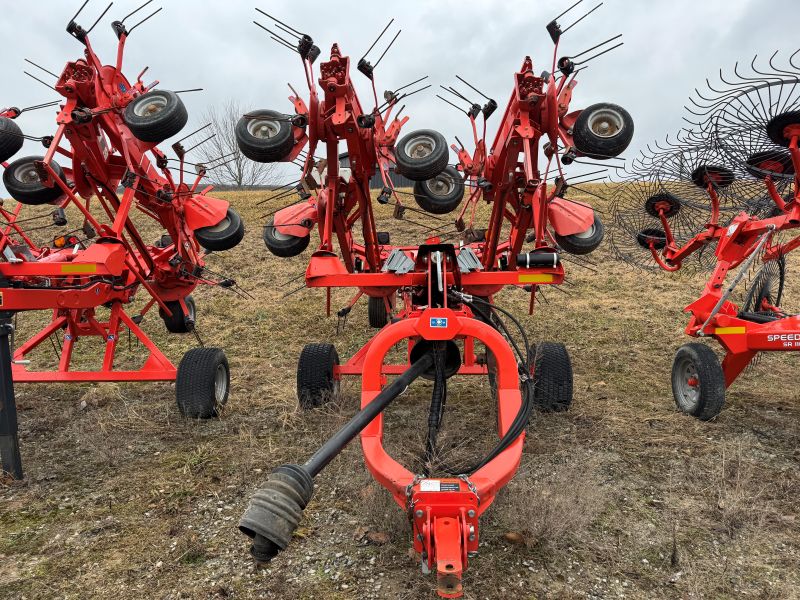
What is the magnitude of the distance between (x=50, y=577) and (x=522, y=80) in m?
4.40

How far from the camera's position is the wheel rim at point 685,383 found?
16.8ft

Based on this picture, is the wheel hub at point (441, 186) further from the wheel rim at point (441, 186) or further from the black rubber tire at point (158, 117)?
the black rubber tire at point (158, 117)

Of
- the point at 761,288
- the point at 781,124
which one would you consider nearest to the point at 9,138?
the point at 781,124

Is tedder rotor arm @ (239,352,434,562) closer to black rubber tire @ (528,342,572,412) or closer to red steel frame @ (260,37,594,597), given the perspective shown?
red steel frame @ (260,37,594,597)

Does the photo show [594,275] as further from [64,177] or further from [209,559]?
[209,559]

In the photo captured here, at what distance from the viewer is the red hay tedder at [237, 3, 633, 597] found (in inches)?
93.4

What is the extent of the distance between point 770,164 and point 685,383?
2.02 metres

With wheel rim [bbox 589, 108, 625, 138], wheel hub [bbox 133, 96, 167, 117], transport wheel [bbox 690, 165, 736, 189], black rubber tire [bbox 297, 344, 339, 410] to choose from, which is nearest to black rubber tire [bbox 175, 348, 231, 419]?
black rubber tire [bbox 297, 344, 339, 410]

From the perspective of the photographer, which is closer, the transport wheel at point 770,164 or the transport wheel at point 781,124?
the transport wheel at point 781,124

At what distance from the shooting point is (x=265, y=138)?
158 inches

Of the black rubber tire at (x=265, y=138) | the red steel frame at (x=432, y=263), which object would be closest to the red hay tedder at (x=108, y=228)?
the black rubber tire at (x=265, y=138)

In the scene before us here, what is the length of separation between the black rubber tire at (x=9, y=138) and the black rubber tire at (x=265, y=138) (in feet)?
7.40

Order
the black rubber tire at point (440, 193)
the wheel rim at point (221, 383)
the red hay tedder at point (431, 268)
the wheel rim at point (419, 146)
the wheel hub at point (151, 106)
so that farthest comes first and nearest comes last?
the black rubber tire at point (440, 193) < the wheel rim at point (221, 383) < the wheel rim at point (419, 146) < the wheel hub at point (151, 106) < the red hay tedder at point (431, 268)

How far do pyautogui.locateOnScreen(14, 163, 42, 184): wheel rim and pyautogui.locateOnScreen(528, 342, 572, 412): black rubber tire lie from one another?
541 centimetres
